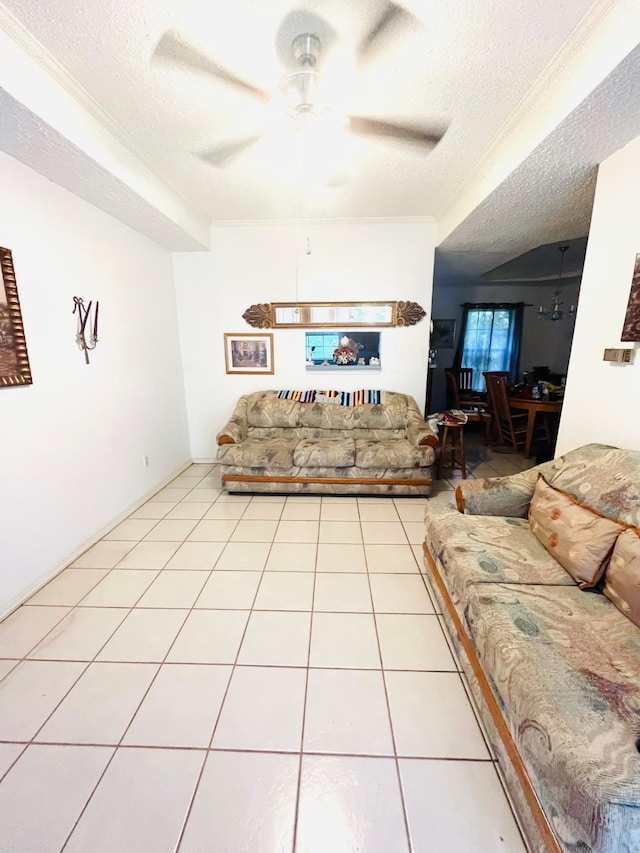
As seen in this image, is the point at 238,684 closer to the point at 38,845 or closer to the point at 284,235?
the point at 38,845

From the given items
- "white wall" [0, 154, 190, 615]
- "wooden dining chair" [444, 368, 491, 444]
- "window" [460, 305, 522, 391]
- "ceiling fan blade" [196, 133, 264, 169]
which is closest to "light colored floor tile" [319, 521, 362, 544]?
"white wall" [0, 154, 190, 615]

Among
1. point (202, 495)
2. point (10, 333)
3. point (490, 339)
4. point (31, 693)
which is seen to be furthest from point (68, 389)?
point (490, 339)

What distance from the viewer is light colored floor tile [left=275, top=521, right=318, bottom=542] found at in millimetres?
2496

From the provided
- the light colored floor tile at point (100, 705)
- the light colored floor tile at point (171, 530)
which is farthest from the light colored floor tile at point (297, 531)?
the light colored floor tile at point (100, 705)

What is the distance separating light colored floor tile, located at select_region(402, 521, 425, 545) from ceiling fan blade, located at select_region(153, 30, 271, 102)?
9.20ft

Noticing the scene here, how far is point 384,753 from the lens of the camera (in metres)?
1.19

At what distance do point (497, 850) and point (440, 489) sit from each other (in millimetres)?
2562

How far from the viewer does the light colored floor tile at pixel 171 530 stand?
254 cm

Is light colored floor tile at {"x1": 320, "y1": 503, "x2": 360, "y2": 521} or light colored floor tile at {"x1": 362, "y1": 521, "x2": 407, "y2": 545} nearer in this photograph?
light colored floor tile at {"x1": 362, "y1": 521, "x2": 407, "y2": 545}

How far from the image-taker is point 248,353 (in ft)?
12.7

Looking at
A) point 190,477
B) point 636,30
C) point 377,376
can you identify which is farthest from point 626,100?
point 190,477

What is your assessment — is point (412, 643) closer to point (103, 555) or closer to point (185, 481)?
point (103, 555)

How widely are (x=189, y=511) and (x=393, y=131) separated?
308 centimetres

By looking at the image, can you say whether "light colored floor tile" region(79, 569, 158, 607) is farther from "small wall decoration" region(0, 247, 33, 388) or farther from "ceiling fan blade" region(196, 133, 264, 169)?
"ceiling fan blade" region(196, 133, 264, 169)
